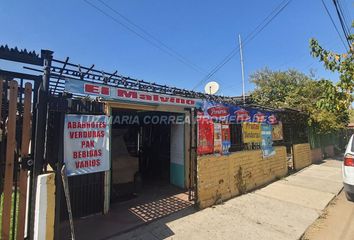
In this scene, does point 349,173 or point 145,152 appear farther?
point 145,152

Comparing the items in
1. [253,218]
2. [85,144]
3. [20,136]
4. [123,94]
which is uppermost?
[123,94]

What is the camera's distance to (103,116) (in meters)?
4.85

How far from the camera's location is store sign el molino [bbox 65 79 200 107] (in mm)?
4594

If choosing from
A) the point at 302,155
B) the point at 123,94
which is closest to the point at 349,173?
the point at 123,94

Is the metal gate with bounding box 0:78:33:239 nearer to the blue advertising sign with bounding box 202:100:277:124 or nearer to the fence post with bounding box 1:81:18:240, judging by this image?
the fence post with bounding box 1:81:18:240

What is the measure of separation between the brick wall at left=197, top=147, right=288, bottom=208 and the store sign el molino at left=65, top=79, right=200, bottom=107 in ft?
5.91

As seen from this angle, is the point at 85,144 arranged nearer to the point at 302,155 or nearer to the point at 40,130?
the point at 40,130

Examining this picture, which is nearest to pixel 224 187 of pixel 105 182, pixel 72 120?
pixel 105 182

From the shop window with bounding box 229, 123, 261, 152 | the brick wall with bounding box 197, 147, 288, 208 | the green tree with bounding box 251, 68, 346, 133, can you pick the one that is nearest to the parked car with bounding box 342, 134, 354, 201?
the brick wall with bounding box 197, 147, 288, 208

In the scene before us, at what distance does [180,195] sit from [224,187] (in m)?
1.27

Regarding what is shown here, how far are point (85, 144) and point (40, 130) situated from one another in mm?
1239

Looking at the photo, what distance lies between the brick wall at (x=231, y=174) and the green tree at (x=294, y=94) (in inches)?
231

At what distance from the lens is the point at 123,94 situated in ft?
17.6

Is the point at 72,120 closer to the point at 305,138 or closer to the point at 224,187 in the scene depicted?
the point at 224,187
